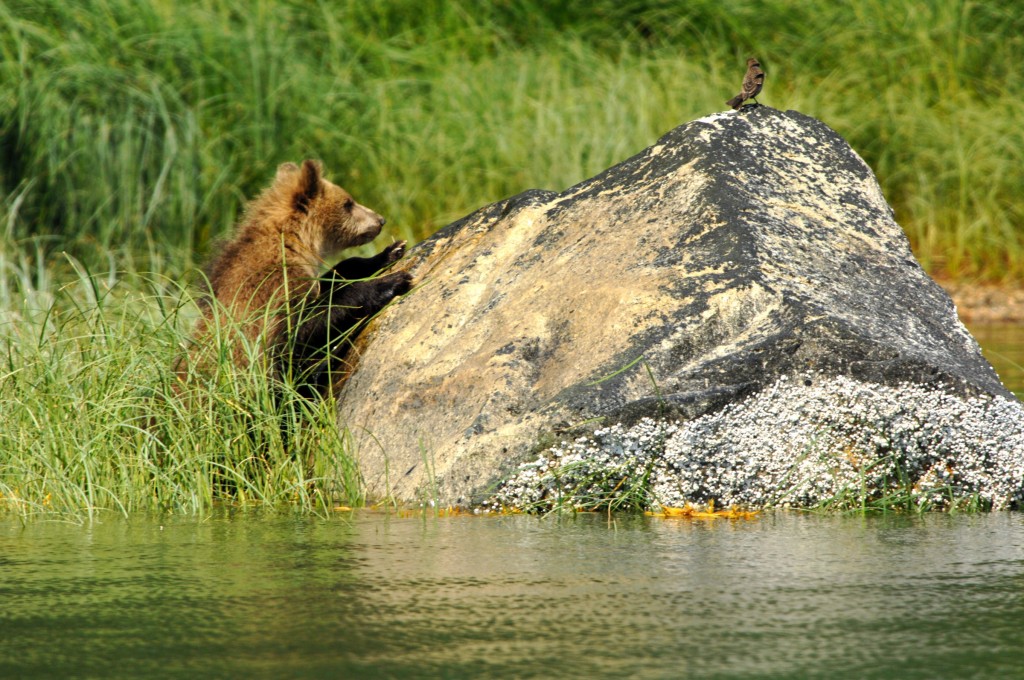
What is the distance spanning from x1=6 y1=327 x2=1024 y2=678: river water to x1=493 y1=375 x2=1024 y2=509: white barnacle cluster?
0.12 m

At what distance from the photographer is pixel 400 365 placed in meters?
4.68

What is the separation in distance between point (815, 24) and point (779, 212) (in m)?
8.09

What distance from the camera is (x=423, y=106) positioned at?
11062mm

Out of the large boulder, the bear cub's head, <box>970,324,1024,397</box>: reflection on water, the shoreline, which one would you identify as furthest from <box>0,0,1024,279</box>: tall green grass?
the large boulder

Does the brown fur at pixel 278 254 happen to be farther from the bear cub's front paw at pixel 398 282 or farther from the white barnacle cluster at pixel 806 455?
the white barnacle cluster at pixel 806 455

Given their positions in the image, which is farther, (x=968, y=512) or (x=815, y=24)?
(x=815, y=24)

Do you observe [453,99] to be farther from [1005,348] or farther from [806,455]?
[806,455]

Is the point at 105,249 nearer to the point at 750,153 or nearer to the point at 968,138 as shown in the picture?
the point at 750,153

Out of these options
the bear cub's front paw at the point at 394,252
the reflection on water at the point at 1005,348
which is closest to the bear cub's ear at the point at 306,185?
the bear cub's front paw at the point at 394,252

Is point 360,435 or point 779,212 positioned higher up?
point 779,212

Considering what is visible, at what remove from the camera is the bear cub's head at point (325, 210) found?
18.0 ft

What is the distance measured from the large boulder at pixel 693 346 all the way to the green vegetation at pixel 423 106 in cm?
156

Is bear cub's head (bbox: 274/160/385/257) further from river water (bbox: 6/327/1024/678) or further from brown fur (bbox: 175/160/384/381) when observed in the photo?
river water (bbox: 6/327/1024/678)

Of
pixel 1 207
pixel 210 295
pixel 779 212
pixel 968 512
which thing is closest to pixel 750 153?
pixel 779 212
